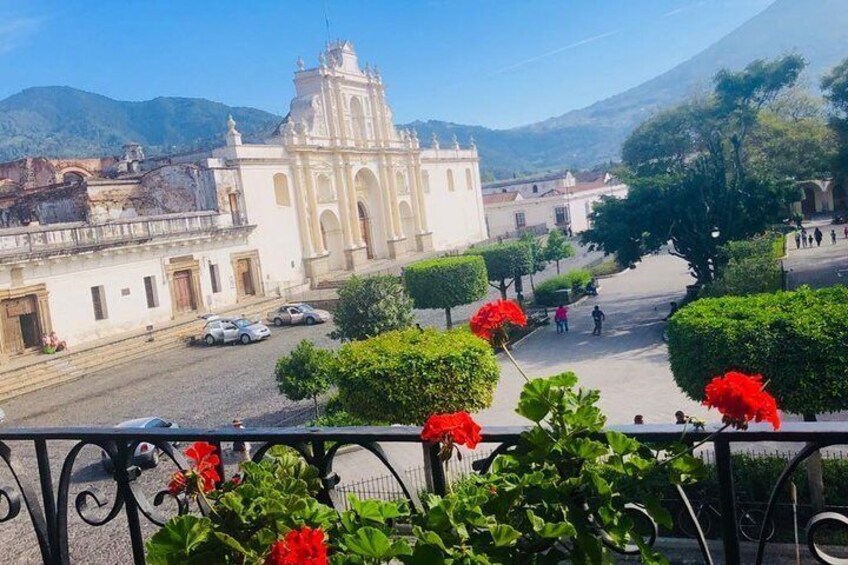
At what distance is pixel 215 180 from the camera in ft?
115

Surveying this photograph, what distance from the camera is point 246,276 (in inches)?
1437

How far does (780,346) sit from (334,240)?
1364 inches

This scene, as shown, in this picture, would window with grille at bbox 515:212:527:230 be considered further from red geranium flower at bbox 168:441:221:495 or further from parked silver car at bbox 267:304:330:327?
red geranium flower at bbox 168:441:221:495

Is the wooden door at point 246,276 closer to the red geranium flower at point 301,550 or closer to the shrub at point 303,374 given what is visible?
the shrub at point 303,374

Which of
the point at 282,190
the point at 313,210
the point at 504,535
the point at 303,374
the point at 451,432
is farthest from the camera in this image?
the point at 313,210

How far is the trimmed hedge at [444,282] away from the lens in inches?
1072

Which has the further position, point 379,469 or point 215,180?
point 215,180

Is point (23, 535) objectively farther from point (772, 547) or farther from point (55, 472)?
point (772, 547)

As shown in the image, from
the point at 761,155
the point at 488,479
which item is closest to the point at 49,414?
the point at 488,479

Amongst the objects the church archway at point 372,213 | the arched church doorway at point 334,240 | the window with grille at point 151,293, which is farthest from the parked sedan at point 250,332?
the church archway at point 372,213

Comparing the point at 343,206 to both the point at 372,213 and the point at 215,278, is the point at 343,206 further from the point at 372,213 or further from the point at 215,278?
the point at 215,278

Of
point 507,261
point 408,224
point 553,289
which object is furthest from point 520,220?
point 507,261

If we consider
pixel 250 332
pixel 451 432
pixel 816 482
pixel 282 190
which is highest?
pixel 282 190

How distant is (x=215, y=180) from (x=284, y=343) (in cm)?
1132
